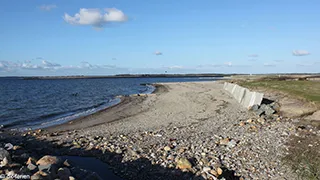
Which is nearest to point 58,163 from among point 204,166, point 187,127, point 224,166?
point 204,166

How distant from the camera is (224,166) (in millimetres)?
9969

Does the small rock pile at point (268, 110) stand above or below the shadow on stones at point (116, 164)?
above

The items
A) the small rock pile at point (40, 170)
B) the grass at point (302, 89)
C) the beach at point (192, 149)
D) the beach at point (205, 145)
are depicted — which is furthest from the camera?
the grass at point (302, 89)

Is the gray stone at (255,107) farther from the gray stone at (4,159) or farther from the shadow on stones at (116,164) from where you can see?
the gray stone at (4,159)

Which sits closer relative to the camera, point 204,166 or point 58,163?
point 58,163

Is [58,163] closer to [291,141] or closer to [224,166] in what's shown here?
[224,166]

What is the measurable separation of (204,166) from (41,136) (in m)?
10.8

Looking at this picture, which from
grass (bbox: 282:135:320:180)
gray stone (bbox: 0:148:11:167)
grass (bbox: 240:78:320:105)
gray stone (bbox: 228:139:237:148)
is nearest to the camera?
gray stone (bbox: 0:148:11:167)

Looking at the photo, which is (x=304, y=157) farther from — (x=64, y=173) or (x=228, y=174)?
(x=64, y=173)

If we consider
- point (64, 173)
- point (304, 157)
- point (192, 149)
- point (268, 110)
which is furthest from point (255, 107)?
point (64, 173)

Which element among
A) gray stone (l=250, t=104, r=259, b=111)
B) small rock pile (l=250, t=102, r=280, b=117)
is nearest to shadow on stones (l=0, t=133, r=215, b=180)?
small rock pile (l=250, t=102, r=280, b=117)

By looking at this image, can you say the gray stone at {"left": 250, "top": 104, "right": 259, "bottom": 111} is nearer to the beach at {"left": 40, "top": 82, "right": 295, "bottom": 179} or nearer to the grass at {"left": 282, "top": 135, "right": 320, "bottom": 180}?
the beach at {"left": 40, "top": 82, "right": 295, "bottom": 179}

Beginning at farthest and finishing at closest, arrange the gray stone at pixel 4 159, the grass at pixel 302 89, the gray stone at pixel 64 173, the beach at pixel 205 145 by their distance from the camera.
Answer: the grass at pixel 302 89 → the beach at pixel 205 145 → the gray stone at pixel 4 159 → the gray stone at pixel 64 173

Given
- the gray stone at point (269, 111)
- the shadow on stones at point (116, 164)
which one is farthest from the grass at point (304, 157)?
the gray stone at point (269, 111)
